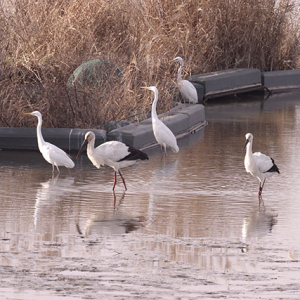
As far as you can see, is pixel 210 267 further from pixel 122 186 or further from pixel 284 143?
pixel 284 143

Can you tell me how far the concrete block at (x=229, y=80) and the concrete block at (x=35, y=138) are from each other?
783 centimetres

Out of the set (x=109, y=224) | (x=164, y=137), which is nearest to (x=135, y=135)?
(x=164, y=137)

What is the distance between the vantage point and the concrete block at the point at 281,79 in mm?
23970

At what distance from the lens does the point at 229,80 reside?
74.4ft

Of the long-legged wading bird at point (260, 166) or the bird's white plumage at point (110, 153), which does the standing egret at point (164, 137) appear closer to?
the bird's white plumage at point (110, 153)

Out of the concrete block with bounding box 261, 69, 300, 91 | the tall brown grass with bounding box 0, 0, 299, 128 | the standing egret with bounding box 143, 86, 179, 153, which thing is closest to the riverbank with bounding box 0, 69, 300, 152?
the concrete block with bounding box 261, 69, 300, 91

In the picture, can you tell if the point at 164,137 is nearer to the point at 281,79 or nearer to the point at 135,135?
the point at 135,135

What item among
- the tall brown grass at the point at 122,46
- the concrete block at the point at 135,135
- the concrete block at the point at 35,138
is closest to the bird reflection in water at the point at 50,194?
the concrete block at the point at 35,138

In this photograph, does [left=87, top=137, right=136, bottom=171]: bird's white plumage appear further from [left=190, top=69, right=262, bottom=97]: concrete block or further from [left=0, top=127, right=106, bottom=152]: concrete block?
[left=190, top=69, right=262, bottom=97]: concrete block

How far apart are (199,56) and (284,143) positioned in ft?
25.7

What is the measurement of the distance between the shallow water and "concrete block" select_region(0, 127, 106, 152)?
27 centimetres

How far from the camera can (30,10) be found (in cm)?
1966

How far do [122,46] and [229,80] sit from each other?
3.89 meters

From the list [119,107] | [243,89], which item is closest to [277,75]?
[243,89]
